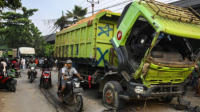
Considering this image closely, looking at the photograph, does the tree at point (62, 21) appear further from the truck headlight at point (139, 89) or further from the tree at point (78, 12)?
the truck headlight at point (139, 89)

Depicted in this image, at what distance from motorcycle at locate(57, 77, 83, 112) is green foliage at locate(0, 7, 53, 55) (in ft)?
73.0

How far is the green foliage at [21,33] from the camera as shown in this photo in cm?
2673

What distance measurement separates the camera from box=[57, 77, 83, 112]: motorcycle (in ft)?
16.5

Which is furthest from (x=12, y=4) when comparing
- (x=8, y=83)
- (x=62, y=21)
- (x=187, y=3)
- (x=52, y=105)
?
(x=62, y=21)

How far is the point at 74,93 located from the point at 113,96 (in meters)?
1.18

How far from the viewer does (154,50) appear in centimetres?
475

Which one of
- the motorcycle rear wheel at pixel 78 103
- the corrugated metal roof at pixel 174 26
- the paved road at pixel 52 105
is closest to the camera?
the corrugated metal roof at pixel 174 26

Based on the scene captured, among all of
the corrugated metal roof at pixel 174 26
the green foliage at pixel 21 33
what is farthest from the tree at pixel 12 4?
the green foliage at pixel 21 33

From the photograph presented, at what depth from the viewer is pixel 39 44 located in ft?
93.4

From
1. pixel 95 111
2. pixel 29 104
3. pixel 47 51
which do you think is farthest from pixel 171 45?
pixel 47 51

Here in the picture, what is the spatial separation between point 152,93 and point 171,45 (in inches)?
66.7

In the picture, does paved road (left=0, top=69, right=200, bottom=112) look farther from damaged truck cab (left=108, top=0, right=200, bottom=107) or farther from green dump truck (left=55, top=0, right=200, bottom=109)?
damaged truck cab (left=108, top=0, right=200, bottom=107)

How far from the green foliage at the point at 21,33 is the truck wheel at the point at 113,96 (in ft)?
74.7

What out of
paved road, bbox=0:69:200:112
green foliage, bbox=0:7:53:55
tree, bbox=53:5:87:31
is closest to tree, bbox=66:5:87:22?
tree, bbox=53:5:87:31
